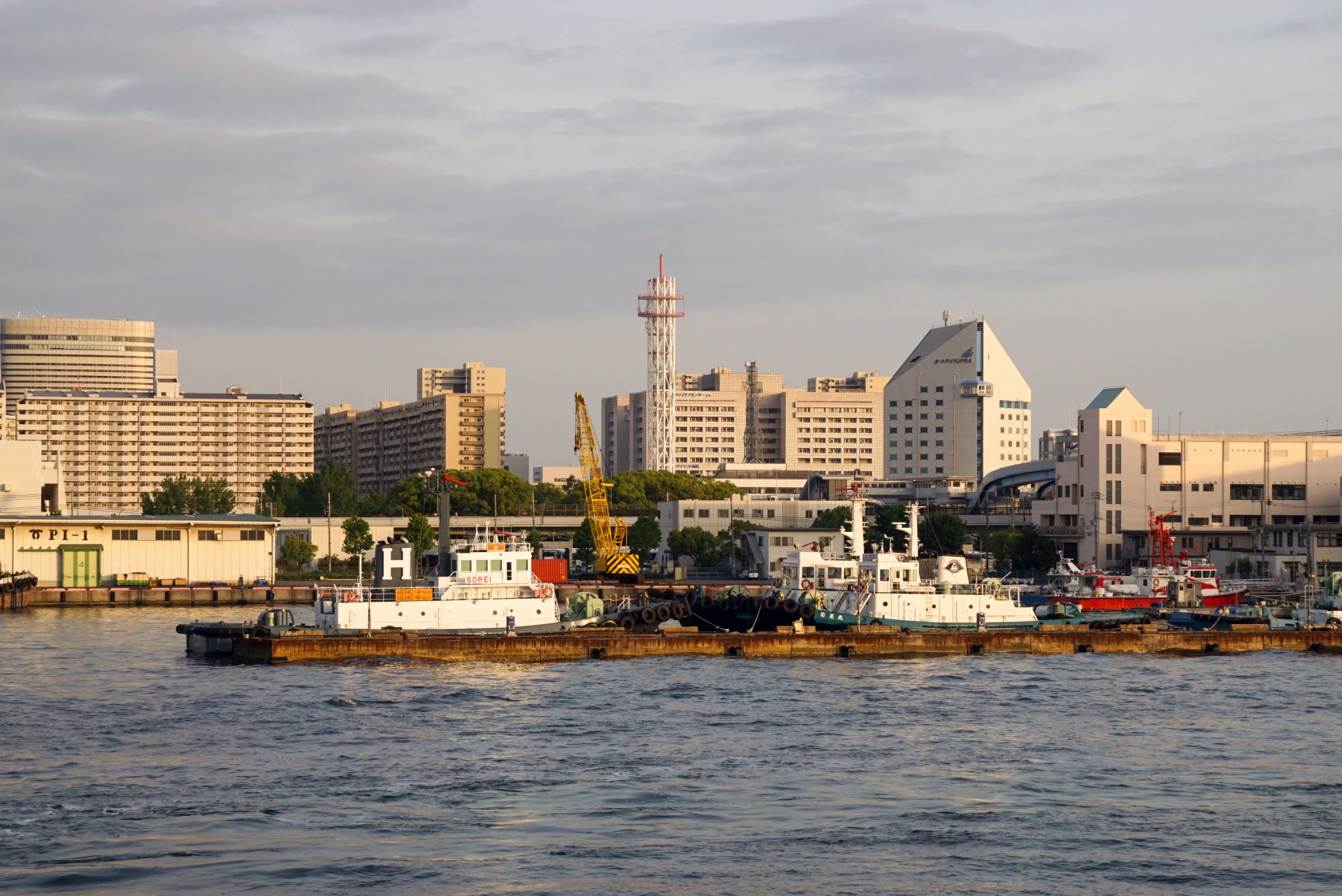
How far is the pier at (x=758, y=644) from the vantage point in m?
63.6

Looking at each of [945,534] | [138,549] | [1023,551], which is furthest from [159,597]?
[1023,551]

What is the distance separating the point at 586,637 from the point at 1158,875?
3893cm

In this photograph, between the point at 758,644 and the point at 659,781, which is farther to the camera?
the point at 758,644

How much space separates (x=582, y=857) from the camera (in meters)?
30.9

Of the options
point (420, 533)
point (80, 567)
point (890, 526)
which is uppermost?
point (890, 526)

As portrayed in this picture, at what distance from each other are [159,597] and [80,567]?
30.6ft

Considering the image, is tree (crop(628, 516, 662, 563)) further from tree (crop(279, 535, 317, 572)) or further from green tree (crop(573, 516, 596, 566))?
tree (crop(279, 535, 317, 572))

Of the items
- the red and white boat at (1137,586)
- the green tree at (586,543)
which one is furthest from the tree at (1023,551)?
the green tree at (586,543)

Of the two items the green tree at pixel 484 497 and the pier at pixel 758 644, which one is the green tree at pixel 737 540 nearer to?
the green tree at pixel 484 497

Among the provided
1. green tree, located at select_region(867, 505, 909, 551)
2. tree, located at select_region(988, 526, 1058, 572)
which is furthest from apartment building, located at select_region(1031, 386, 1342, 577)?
green tree, located at select_region(867, 505, 909, 551)

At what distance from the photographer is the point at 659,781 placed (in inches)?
1511

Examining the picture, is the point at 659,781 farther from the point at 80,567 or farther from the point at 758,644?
the point at 80,567

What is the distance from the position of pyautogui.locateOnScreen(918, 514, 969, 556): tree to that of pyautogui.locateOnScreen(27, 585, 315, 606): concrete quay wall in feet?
187

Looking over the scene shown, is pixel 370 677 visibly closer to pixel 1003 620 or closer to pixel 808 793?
pixel 808 793
